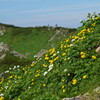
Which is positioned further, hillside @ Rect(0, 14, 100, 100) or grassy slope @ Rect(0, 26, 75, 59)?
grassy slope @ Rect(0, 26, 75, 59)

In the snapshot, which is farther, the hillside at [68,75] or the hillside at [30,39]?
the hillside at [30,39]

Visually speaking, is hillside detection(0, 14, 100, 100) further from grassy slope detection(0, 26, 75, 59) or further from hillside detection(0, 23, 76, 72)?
grassy slope detection(0, 26, 75, 59)

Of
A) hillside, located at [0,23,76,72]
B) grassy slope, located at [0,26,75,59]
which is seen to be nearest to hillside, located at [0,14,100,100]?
hillside, located at [0,23,76,72]

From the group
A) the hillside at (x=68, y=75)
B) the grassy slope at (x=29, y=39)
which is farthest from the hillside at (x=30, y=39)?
the hillside at (x=68, y=75)

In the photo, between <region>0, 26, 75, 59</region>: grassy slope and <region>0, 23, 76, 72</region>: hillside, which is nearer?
<region>0, 23, 76, 72</region>: hillside

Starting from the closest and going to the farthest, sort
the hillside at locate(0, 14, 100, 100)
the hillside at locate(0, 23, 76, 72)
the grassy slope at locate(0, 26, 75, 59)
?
the hillside at locate(0, 14, 100, 100) → the hillside at locate(0, 23, 76, 72) → the grassy slope at locate(0, 26, 75, 59)

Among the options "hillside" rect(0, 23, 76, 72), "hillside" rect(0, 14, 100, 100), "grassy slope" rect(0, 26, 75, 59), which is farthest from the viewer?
"grassy slope" rect(0, 26, 75, 59)

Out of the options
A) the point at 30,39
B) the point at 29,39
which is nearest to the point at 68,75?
the point at 30,39

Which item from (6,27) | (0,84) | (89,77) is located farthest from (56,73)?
(6,27)

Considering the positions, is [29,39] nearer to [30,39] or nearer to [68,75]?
[30,39]

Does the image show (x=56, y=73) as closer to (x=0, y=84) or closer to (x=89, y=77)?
(x=89, y=77)

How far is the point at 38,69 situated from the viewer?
1237cm

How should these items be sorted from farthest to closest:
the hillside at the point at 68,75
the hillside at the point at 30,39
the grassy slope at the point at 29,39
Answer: the grassy slope at the point at 29,39 < the hillside at the point at 30,39 < the hillside at the point at 68,75

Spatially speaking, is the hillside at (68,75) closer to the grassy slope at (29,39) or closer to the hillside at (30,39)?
the hillside at (30,39)
